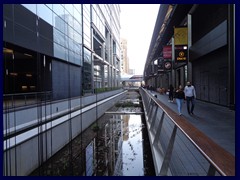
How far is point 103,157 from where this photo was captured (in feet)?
26.0

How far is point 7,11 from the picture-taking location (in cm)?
1241

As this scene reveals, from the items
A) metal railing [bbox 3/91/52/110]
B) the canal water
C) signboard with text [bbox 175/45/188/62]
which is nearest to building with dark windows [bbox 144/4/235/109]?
signboard with text [bbox 175/45/188/62]

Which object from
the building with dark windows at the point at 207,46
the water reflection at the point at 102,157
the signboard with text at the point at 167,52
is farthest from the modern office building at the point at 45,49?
the signboard with text at the point at 167,52

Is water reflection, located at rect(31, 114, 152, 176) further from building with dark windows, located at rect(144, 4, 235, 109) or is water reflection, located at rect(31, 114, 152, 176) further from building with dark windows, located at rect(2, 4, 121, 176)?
building with dark windows, located at rect(144, 4, 235, 109)

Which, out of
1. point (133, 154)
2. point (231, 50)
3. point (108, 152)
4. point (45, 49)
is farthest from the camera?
point (45, 49)

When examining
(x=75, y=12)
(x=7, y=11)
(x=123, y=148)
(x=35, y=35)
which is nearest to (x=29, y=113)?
(x=123, y=148)

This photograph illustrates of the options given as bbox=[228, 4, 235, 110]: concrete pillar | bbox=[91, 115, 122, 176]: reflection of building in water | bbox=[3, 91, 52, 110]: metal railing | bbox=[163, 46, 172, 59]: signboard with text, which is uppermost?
bbox=[163, 46, 172, 59]: signboard with text

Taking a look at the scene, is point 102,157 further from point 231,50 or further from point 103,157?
point 231,50

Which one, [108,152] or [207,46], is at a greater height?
[207,46]

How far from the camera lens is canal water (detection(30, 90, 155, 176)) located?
21.4 feet

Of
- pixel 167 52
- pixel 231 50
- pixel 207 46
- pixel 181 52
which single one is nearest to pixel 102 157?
pixel 231 50

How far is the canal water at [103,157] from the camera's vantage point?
654 cm

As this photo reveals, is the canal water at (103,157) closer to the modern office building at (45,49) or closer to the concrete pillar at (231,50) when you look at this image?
the modern office building at (45,49)
